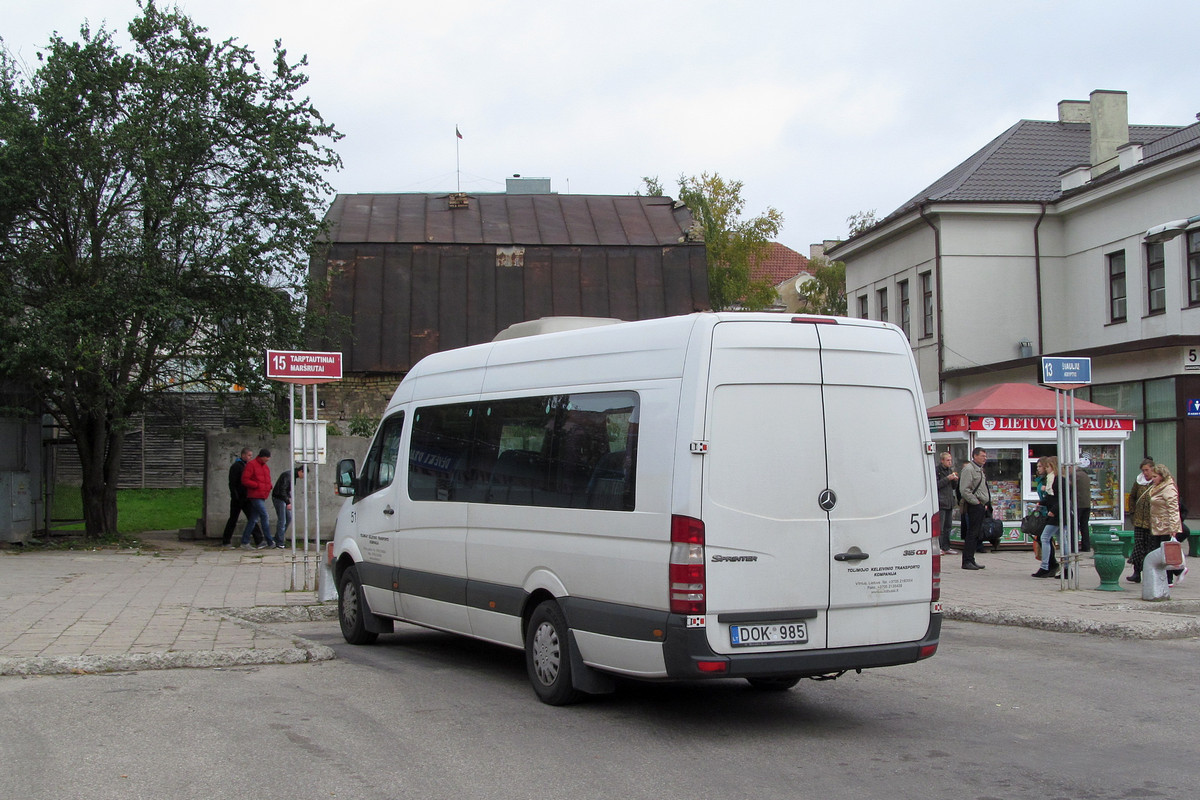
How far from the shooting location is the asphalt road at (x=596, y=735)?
5.88 meters

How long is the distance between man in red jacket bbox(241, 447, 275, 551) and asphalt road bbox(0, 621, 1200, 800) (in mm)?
11731

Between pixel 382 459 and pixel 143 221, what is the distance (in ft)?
39.1

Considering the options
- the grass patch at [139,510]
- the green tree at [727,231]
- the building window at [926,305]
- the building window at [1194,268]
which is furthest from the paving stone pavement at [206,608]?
the green tree at [727,231]

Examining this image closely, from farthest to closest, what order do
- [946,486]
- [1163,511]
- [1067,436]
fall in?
[946,486], [1067,436], [1163,511]

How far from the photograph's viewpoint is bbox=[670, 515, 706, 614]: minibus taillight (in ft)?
22.1

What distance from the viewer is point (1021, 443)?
21.8 m

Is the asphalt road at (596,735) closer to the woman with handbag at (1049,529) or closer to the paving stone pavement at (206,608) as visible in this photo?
the paving stone pavement at (206,608)

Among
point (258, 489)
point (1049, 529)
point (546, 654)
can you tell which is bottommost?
point (546, 654)

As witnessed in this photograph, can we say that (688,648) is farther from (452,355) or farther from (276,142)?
(276,142)

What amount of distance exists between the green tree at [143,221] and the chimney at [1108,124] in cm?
2390

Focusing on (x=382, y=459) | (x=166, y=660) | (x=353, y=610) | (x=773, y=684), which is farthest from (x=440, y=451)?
(x=773, y=684)

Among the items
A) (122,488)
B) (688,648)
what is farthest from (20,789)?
(122,488)

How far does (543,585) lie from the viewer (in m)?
7.95

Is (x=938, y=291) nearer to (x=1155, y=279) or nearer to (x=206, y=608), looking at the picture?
(x=1155, y=279)
